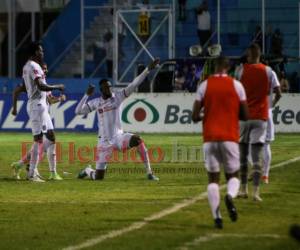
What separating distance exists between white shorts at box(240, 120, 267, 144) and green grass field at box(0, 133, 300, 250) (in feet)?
2.79

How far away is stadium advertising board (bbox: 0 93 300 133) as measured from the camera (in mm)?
32469

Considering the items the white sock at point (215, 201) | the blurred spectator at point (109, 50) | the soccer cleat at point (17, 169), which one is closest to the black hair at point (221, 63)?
the white sock at point (215, 201)

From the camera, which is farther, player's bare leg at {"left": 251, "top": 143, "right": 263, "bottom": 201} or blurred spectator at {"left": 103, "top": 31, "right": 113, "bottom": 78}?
blurred spectator at {"left": 103, "top": 31, "right": 113, "bottom": 78}

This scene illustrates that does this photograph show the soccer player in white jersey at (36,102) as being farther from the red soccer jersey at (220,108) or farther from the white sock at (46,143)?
the red soccer jersey at (220,108)

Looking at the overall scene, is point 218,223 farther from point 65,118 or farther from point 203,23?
point 203,23

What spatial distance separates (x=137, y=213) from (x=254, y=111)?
2.58 metres

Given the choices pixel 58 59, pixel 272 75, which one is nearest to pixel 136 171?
pixel 272 75

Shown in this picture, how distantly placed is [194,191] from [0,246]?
572 cm

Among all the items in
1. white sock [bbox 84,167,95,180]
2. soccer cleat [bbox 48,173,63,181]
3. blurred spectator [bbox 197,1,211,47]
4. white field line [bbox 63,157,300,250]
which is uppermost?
blurred spectator [bbox 197,1,211,47]

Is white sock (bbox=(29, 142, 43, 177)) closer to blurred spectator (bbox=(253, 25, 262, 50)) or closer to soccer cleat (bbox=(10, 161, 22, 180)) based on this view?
soccer cleat (bbox=(10, 161, 22, 180))

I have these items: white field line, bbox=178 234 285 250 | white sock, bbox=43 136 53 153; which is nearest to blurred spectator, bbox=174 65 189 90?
white sock, bbox=43 136 53 153

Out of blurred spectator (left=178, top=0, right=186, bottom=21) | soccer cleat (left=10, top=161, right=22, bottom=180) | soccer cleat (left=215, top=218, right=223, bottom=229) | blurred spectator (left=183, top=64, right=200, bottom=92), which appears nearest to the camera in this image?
soccer cleat (left=215, top=218, right=223, bottom=229)

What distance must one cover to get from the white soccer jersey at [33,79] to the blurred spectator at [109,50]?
21.8 meters

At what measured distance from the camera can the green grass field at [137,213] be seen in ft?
35.3
